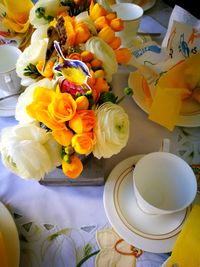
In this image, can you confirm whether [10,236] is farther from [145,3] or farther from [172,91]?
[145,3]

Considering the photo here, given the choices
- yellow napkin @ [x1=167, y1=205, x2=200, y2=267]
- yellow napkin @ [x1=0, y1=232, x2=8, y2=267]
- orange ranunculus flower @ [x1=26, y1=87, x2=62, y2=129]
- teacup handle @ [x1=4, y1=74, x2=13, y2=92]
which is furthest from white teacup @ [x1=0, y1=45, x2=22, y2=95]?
yellow napkin @ [x1=167, y1=205, x2=200, y2=267]

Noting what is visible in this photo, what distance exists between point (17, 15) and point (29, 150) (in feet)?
1.40

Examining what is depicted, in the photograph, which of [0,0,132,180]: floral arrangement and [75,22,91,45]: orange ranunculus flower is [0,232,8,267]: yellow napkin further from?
[75,22,91,45]: orange ranunculus flower

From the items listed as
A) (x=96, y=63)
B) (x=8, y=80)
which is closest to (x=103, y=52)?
(x=96, y=63)

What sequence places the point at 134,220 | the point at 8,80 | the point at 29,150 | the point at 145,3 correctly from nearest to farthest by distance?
the point at 29,150 < the point at 134,220 < the point at 8,80 < the point at 145,3

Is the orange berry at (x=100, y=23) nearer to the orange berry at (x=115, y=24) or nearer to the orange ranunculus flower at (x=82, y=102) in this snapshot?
the orange berry at (x=115, y=24)

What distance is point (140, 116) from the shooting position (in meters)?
0.62

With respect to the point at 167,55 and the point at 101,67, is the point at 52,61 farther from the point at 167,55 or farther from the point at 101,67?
the point at 167,55

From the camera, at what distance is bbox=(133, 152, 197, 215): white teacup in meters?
0.45

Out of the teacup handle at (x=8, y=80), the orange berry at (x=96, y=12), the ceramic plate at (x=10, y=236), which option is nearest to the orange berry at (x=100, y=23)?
the orange berry at (x=96, y=12)

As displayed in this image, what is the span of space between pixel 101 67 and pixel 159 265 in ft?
1.15

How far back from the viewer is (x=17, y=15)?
637 mm

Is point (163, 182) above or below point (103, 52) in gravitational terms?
below

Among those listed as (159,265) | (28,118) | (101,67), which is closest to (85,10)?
(101,67)
